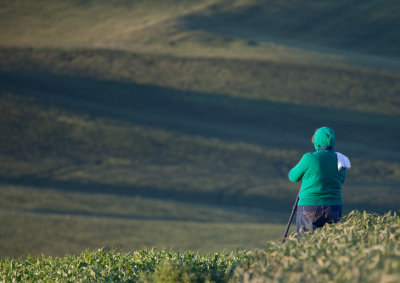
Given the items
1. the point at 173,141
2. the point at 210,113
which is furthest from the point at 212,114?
the point at 173,141

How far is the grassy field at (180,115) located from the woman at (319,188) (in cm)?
1212

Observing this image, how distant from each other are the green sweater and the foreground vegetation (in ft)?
0.95

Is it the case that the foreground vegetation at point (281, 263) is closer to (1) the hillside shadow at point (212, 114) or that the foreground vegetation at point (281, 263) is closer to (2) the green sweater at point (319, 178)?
(2) the green sweater at point (319, 178)

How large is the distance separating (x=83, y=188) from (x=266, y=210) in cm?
869

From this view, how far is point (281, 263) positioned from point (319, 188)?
1.50m

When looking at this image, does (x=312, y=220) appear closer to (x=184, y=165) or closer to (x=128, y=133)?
(x=184, y=165)

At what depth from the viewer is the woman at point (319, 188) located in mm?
5766

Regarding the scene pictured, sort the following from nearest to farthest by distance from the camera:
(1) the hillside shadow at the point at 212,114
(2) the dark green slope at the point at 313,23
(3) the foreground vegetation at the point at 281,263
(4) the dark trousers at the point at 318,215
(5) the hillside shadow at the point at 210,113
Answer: (3) the foreground vegetation at the point at 281,263
(4) the dark trousers at the point at 318,215
(1) the hillside shadow at the point at 212,114
(5) the hillside shadow at the point at 210,113
(2) the dark green slope at the point at 313,23

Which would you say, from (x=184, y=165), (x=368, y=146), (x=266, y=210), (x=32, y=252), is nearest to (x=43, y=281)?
(x=32, y=252)

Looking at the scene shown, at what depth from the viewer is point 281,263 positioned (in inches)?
175

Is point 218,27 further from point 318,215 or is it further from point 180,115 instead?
point 318,215

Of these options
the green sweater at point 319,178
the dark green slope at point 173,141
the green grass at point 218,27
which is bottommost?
the green sweater at point 319,178

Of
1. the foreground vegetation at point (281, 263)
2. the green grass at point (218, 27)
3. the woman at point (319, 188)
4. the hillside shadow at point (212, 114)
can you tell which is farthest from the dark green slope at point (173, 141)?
the woman at point (319, 188)

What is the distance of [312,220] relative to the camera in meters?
5.76
